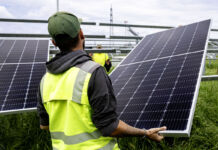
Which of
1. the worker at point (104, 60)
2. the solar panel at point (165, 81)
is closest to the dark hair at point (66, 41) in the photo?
the solar panel at point (165, 81)

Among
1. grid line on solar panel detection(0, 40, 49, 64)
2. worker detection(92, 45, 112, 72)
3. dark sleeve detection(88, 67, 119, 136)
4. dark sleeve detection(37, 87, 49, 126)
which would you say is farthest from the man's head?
worker detection(92, 45, 112, 72)

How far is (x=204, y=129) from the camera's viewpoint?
181 inches

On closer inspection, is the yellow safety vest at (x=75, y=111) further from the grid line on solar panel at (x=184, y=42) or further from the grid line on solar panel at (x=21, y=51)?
the grid line on solar panel at (x=21, y=51)

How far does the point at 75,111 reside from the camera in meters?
1.83

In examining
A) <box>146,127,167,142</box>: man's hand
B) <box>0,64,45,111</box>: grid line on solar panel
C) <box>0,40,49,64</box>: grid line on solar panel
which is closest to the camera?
<box>146,127,167,142</box>: man's hand

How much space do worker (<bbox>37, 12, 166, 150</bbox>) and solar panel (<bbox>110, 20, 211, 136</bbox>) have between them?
2.24 feet

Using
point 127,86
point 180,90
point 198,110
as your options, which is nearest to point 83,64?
point 180,90

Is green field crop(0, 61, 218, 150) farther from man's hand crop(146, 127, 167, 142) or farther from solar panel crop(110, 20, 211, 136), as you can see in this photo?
man's hand crop(146, 127, 167, 142)

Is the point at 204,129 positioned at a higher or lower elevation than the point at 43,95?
lower

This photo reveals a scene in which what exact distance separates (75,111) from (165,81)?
194 cm

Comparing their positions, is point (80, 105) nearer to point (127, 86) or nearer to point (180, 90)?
point (180, 90)

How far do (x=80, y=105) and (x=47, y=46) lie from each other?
395 cm

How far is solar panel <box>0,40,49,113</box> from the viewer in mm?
3516

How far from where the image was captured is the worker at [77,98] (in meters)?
1.76
